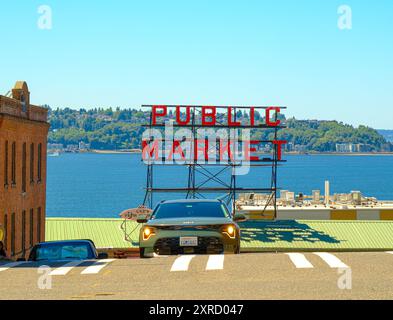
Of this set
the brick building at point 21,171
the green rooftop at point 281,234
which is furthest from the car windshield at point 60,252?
the green rooftop at point 281,234

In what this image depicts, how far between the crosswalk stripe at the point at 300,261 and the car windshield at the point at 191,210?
8.81ft

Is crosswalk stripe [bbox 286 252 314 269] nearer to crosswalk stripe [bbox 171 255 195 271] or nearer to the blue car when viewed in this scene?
crosswalk stripe [bbox 171 255 195 271]

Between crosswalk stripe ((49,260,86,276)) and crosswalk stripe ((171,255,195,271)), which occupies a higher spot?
crosswalk stripe ((171,255,195,271))

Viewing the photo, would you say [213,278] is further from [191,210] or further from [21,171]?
[21,171]

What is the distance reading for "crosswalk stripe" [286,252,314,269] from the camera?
727 inches

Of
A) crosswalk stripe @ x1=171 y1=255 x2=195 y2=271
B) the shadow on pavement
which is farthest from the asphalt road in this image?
the shadow on pavement

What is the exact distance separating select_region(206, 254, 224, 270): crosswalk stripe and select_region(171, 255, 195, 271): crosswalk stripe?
1.46 feet

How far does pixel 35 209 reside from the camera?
49250mm

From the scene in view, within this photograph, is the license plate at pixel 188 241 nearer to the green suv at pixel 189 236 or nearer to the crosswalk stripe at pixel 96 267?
the green suv at pixel 189 236

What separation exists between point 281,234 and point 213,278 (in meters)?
38.2

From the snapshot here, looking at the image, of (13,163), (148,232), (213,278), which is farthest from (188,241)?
(13,163)

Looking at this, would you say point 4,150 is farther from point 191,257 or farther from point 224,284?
point 224,284
